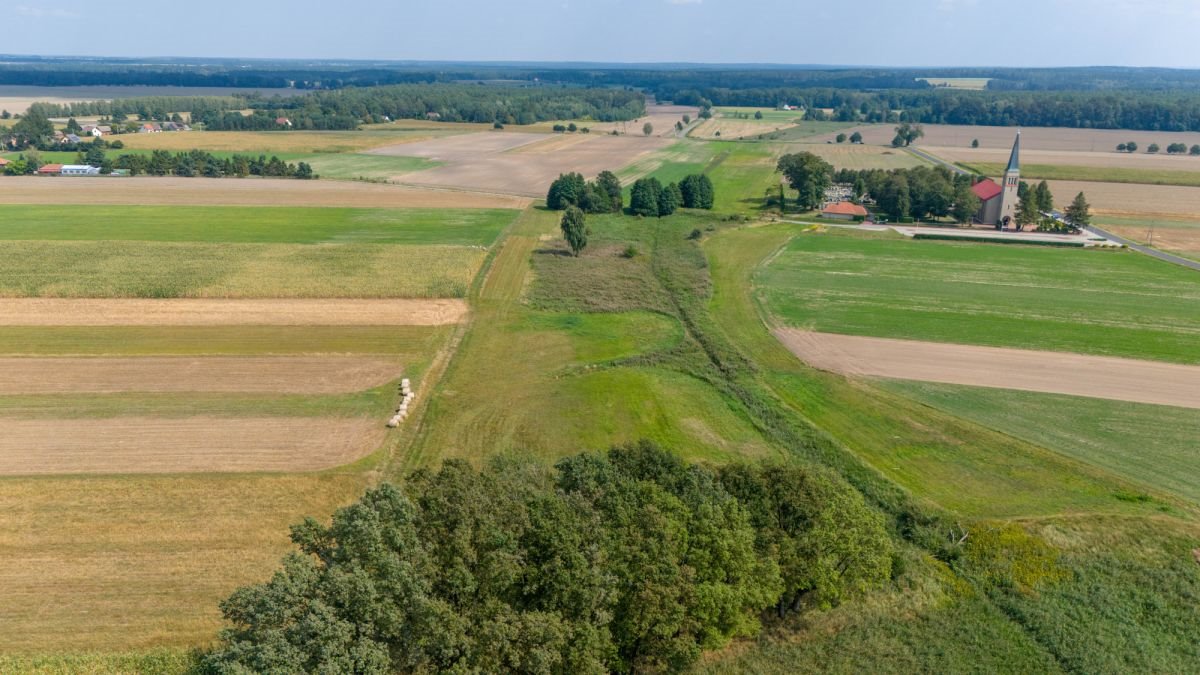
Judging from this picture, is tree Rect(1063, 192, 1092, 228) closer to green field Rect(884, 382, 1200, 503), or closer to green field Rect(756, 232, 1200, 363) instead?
green field Rect(756, 232, 1200, 363)

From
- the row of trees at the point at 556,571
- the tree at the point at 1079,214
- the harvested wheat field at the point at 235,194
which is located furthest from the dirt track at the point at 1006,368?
the harvested wheat field at the point at 235,194

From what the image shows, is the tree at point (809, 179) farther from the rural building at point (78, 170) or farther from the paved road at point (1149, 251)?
the rural building at point (78, 170)

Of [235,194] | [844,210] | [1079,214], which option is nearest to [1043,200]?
[1079,214]

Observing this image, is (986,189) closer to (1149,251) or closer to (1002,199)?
(1002,199)

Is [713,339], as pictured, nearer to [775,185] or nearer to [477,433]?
[477,433]

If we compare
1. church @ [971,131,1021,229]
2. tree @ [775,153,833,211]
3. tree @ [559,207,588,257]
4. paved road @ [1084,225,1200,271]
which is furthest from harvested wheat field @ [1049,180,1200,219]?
tree @ [559,207,588,257]

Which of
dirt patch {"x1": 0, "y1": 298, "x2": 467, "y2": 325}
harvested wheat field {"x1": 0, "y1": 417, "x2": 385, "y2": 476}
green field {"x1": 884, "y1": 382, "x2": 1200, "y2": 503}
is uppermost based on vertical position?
dirt patch {"x1": 0, "y1": 298, "x2": 467, "y2": 325}

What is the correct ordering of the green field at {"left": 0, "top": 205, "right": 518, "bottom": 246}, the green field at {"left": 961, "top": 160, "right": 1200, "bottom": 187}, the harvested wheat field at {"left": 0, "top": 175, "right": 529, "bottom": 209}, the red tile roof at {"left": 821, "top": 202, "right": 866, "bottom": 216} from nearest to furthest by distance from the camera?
the green field at {"left": 0, "top": 205, "right": 518, "bottom": 246} < the red tile roof at {"left": 821, "top": 202, "right": 866, "bottom": 216} < the harvested wheat field at {"left": 0, "top": 175, "right": 529, "bottom": 209} < the green field at {"left": 961, "top": 160, "right": 1200, "bottom": 187}

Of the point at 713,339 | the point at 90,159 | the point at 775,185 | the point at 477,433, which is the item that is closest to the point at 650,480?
the point at 477,433

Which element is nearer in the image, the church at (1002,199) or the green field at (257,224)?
the green field at (257,224)
